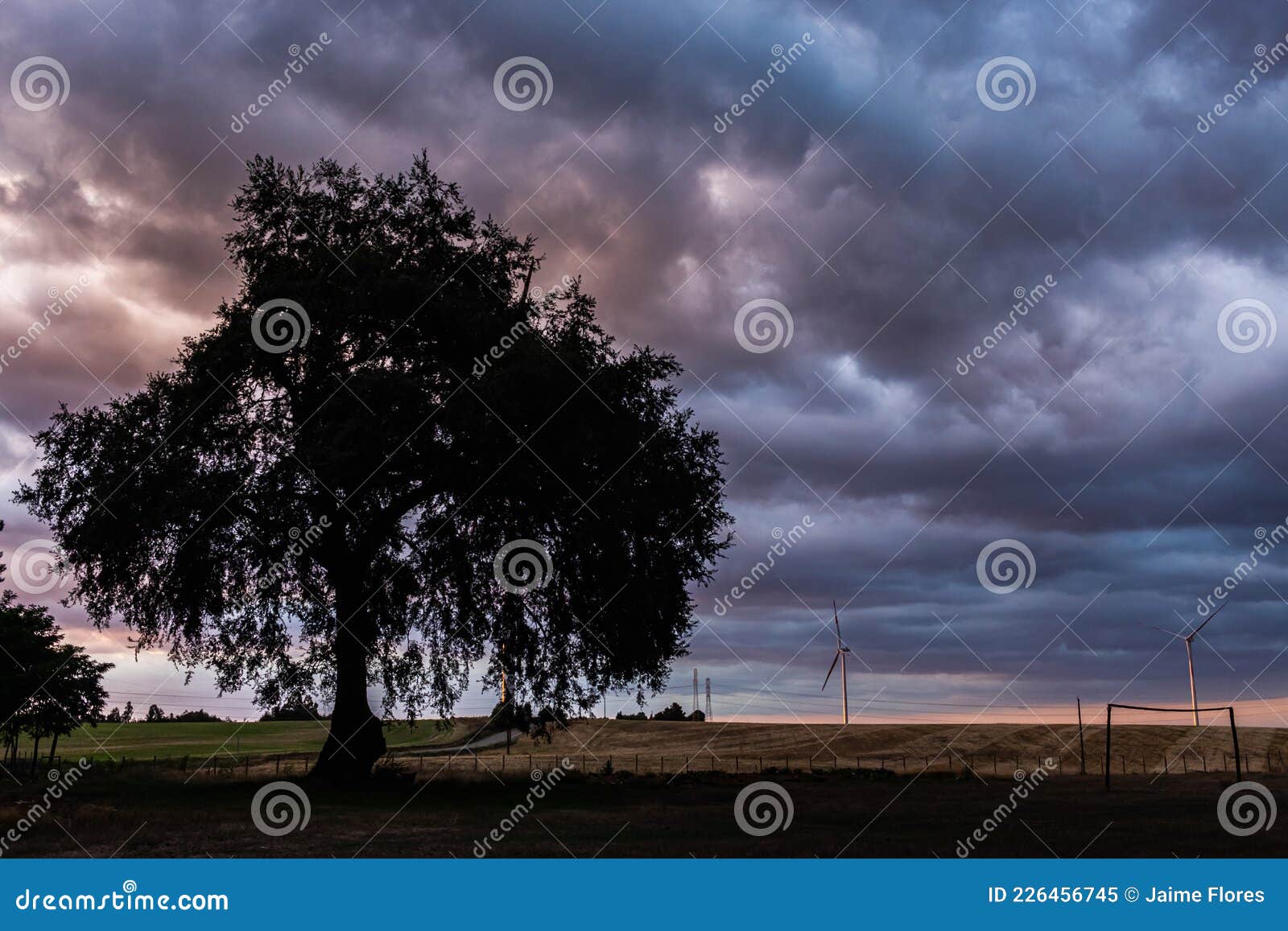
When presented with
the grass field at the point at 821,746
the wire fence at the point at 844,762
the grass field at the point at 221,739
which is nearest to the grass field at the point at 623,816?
the wire fence at the point at 844,762

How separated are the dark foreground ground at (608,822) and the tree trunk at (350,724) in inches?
44.9

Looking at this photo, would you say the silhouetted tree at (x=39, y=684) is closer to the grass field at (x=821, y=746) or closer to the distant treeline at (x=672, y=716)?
the grass field at (x=821, y=746)

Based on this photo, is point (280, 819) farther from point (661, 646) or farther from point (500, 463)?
point (661, 646)

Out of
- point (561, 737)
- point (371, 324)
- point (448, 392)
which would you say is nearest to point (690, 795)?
point (448, 392)

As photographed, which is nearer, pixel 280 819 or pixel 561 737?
pixel 280 819

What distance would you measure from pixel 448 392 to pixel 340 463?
13.3 ft

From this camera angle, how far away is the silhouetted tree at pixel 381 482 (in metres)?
32.1

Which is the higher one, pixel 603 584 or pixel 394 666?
pixel 603 584

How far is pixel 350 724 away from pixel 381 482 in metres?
8.28

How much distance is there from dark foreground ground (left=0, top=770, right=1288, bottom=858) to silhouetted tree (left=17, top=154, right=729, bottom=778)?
4.40m

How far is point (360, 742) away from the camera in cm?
3497

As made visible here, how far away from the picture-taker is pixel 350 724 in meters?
34.9

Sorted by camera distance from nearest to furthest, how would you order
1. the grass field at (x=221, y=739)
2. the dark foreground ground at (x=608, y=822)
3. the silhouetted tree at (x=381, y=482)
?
1. the dark foreground ground at (x=608, y=822)
2. the silhouetted tree at (x=381, y=482)
3. the grass field at (x=221, y=739)

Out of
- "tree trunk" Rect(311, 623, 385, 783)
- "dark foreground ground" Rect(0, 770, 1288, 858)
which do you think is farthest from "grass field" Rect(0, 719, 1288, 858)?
"tree trunk" Rect(311, 623, 385, 783)
